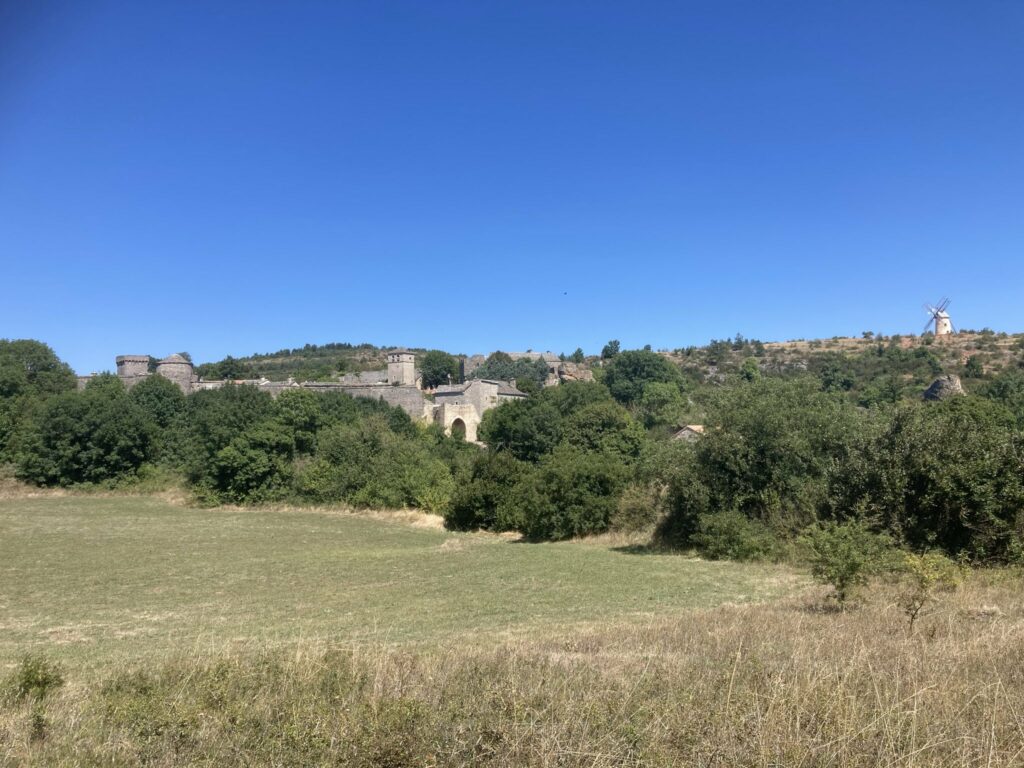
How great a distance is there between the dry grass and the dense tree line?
1131cm

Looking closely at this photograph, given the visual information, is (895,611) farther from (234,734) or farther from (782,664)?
(234,734)

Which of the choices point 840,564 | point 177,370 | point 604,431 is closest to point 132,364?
point 177,370

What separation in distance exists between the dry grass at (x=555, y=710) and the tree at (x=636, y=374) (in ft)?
319

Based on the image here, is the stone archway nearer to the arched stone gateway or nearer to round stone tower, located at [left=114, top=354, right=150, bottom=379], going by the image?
the arched stone gateway

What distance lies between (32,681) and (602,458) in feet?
91.7

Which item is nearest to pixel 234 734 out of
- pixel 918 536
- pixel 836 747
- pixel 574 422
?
pixel 836 747

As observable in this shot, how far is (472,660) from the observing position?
23.0 ft

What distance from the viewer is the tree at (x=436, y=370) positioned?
126188 millimetres

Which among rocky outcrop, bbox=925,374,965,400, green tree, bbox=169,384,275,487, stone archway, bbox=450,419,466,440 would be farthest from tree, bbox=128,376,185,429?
rocky outcrop, bbox=925,374,965,400

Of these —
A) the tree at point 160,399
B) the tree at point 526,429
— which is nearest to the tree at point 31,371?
the tree at point 160,399

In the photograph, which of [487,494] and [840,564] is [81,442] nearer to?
[487,494]

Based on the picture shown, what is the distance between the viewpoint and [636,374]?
110250mm

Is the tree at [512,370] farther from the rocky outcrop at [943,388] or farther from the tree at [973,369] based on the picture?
the rocky outcrop at [943,388]

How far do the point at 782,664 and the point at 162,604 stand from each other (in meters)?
16.0
